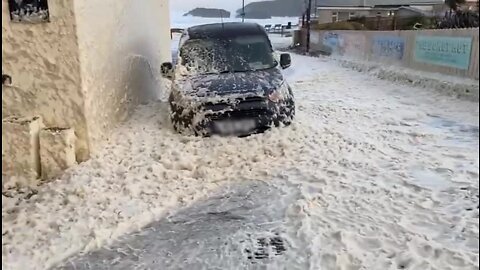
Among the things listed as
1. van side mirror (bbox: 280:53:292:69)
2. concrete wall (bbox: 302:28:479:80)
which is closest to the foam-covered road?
concrete wall (bbox: 302:28:479:80)

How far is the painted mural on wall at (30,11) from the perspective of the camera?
543 cm

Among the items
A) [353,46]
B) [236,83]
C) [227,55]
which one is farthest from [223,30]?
[353,46]

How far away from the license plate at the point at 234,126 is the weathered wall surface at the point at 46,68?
1879 mm

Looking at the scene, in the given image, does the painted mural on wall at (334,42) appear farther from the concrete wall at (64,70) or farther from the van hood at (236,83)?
the concrete wall at (64,70)

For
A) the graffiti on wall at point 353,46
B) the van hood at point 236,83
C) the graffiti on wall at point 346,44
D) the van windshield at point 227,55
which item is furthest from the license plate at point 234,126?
the graffiti on wall at point 353,46

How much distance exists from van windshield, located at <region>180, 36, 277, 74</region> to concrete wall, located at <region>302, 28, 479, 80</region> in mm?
1801

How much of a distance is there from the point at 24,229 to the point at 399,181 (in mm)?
3749

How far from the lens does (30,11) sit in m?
5.44

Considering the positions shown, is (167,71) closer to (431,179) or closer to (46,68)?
(46,68)

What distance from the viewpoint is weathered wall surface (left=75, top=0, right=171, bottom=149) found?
5926 mm

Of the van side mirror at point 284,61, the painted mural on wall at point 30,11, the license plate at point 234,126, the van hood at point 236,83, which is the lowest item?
the license plate at point 234,126

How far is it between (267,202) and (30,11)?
3.43 m

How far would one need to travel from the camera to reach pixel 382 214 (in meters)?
4.36

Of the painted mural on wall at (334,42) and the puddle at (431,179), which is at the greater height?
the painted mural on wall at (334,42)
